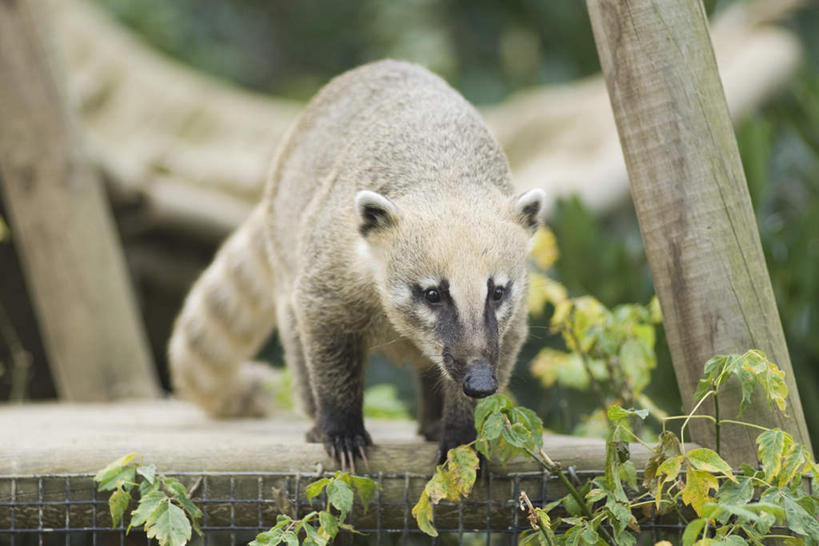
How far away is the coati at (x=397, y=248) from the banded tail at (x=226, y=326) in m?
0.19

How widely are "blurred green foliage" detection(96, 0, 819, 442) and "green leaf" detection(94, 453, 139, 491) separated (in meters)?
2.19

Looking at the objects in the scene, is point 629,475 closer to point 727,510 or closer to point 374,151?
point 727,510

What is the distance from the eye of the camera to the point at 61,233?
5242 millimetres

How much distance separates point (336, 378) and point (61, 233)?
8.69 ft

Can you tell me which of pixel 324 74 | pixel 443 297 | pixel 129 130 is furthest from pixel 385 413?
pixel 324 74

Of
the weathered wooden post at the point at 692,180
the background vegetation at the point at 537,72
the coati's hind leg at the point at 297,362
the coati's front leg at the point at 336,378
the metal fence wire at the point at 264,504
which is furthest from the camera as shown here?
the background vegetation at the point at 537,72

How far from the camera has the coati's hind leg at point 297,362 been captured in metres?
3.72

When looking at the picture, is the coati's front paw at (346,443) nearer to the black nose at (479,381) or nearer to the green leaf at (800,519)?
the black nose at (479,381)

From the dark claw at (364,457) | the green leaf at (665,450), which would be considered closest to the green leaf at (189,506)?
the dark claw at (364,457)

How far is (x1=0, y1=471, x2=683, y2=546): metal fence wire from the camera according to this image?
2877mm

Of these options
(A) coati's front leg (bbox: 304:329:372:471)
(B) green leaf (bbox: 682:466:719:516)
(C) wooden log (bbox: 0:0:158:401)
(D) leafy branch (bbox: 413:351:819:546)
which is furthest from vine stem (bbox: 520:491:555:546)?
(C) wooden log (bbox: 0:0:158:401)

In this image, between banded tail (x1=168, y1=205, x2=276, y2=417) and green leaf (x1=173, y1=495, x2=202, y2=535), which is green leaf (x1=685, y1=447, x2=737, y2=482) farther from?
banded tail (x1=168, y1=205, x2=276, y2=417)

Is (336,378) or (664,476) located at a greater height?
(336,378)

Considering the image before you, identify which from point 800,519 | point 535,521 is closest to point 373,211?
point 535,521
